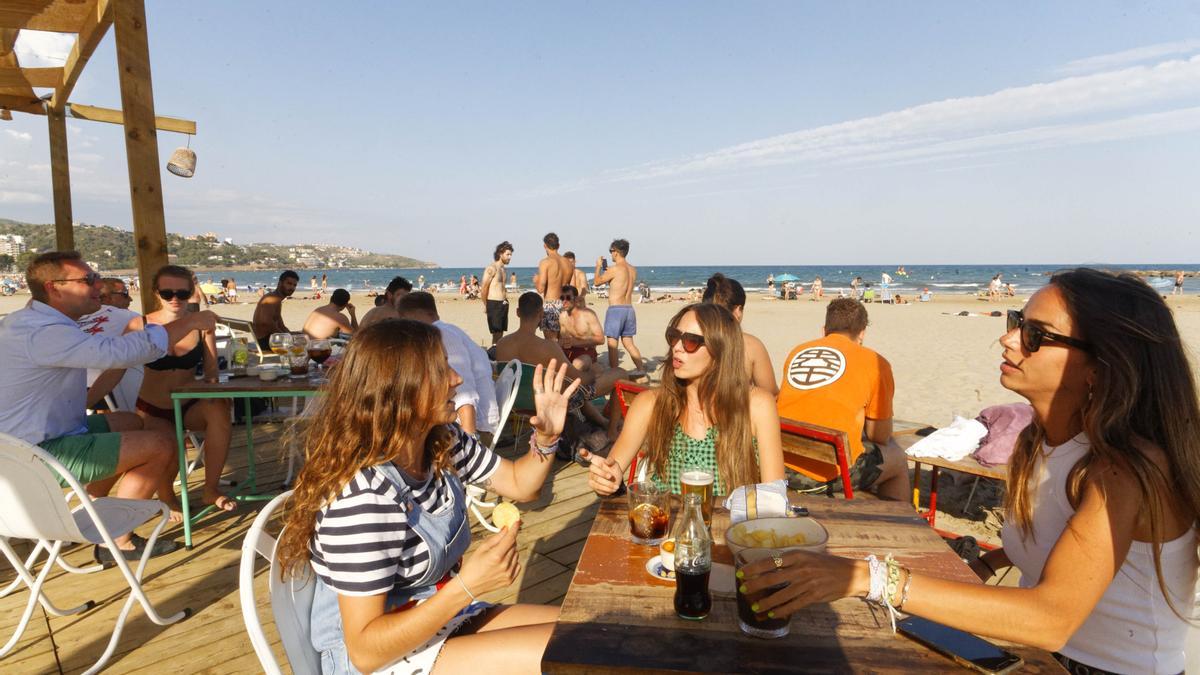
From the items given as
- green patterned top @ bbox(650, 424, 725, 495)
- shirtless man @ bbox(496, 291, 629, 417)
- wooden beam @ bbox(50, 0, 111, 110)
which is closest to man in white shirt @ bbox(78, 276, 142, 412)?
wooden beam @ bbox(50, 0, 111, 110)

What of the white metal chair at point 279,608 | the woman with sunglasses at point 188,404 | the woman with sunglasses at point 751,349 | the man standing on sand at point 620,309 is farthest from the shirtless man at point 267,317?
the white metal chair at point 279,608

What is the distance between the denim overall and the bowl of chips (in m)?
0.72

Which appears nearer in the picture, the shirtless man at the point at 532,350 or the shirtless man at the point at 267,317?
the shirtless man at the point at 532,350

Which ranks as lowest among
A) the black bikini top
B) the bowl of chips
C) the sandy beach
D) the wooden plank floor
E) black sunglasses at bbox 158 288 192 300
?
the wooden plank floor

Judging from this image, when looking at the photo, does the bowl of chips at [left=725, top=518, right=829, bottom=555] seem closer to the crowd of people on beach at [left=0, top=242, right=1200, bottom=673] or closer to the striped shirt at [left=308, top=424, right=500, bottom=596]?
the crowd of people on beach at [left=0, top=242, right=1200, bottom=673]

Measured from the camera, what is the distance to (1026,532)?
1627 millimetres

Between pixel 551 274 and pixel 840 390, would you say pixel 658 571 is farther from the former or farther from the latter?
pixel 551 274

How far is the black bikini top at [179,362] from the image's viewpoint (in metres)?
3.87

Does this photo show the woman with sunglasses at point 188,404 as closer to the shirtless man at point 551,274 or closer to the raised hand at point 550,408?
the raised hand at point 550,408

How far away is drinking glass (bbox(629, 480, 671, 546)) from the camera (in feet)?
5.48

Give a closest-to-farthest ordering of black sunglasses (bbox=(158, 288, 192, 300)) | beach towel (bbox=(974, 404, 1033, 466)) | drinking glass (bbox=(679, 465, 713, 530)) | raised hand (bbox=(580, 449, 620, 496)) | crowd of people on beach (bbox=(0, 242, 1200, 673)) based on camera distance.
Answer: crowd of people on beach (bbox=(0, 242, 1200, 673)), drinking glass (bbox=(679, 465, 713, 530)), raised hand (bbox=(580, 449, 620, 496)), beach towel (bbox=(974, 404, 1033, 466)), black sunglasses (bbox=(158, 288, 192, 300))

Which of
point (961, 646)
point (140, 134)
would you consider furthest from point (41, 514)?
point (961, 646)

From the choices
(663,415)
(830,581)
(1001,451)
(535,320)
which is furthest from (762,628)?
(535,320)

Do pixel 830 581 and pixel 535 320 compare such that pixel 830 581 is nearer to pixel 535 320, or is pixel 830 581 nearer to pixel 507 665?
pixel 507 665
